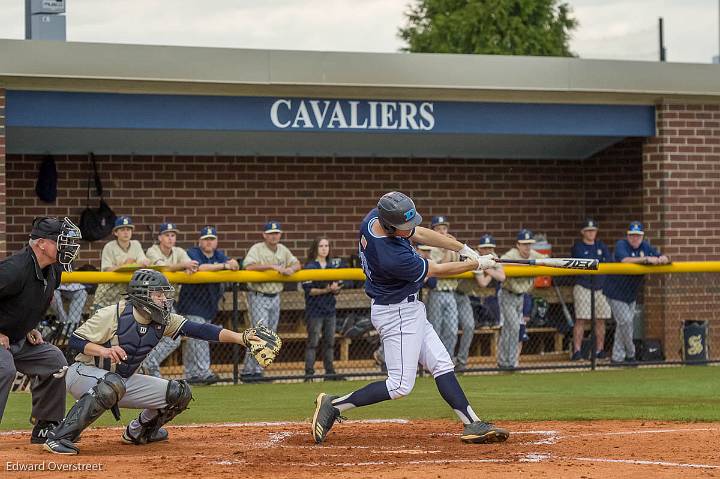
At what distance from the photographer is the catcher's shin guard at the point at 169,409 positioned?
7875mm

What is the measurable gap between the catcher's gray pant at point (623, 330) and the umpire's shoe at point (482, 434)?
22.7ft

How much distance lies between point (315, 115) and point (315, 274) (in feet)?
8.55

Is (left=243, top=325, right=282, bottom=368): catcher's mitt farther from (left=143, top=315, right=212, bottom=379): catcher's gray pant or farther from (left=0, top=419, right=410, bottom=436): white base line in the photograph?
(left=143, top=315, right=212, bottom=379): catcher's gray pant

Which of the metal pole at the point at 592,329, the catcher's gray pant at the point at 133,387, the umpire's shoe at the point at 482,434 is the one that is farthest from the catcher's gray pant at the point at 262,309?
the umpire's shoe at the point at 482,434

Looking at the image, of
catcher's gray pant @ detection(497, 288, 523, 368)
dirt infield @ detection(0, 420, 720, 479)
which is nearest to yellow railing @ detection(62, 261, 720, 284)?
catcher's gray pant @ detection(497, 288, 523, 368)

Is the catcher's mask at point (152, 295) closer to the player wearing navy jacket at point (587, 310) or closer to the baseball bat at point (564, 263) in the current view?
the baseball bat at point (564, 263)

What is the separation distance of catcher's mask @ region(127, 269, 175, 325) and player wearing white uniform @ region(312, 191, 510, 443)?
3.94 feet

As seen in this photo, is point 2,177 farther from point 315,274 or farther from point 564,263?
point 564,263

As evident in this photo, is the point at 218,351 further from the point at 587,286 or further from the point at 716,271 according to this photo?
the point at 716,271

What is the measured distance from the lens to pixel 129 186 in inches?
619

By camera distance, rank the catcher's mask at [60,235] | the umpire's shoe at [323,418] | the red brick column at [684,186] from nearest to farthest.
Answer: the catcher's mask at [60,235] → the umpire's shoe at [323,418] → the red brick column at [684,186]

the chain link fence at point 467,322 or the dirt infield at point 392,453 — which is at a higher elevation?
the chain link fence at point 467,322

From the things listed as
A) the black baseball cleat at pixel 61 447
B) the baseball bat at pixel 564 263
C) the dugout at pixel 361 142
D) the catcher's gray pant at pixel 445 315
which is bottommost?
the black baseball cleat at pixel 61 447

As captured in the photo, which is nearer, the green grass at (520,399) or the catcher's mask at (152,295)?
the catcher's mask at (152,295)
